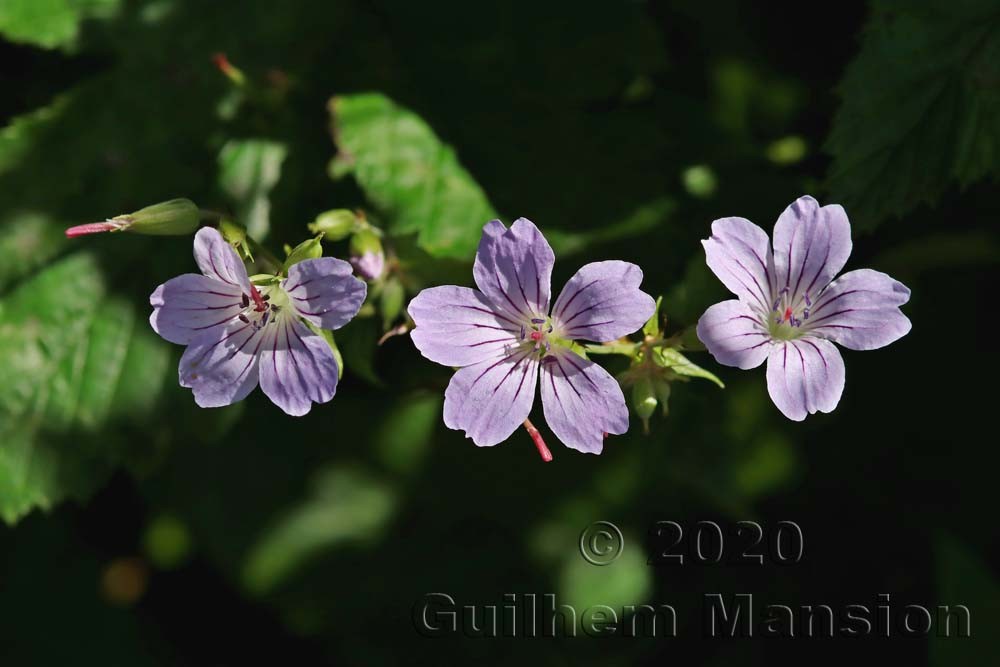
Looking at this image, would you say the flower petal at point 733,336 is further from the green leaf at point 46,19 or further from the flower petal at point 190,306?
the green leaf at point 46,19

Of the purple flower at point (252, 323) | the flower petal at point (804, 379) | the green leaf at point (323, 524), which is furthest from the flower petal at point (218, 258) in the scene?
the green leaf at point (323, 524)

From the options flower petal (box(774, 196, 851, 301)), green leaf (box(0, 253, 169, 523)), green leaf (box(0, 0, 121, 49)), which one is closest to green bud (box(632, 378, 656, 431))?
flower petal (box(774, 196, 851, 301))

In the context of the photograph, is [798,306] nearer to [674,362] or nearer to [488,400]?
[674,362]

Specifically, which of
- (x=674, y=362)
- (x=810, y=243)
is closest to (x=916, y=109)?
(x=810, y=243)

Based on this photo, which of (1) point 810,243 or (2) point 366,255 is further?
(2) point 366,255

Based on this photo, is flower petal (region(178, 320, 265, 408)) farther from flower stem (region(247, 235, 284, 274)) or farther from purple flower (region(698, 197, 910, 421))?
purple flower (region(698, 197, 910, 421))
